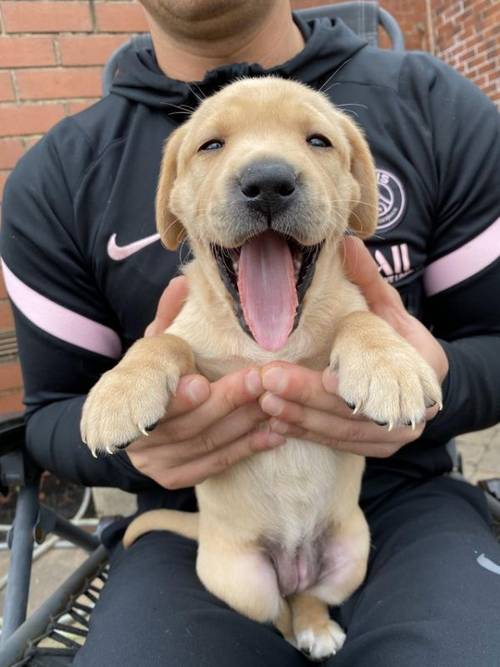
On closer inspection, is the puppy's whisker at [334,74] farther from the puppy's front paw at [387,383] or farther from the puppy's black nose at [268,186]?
the puppy's front paw at [387,383]

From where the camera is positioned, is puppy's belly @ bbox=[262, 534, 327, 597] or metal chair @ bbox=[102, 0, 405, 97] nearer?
puppy's belly @ bbox=[262, 534, 327, 597]

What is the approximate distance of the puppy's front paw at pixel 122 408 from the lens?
53.4 inches

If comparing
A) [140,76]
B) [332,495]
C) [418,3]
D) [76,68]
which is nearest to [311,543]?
[332,495]

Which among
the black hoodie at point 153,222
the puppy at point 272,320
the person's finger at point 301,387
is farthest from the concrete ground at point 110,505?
the person's finger at point 301,387

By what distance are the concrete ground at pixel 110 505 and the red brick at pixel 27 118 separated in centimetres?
235

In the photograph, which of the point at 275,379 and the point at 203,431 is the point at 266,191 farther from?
the point at 203,431

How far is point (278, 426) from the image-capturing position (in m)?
1.60

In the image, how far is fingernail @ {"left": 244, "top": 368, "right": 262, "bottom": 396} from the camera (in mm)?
1494

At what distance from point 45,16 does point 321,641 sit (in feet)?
12.0

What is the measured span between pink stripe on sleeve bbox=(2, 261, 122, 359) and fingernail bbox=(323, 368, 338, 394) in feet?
3.27

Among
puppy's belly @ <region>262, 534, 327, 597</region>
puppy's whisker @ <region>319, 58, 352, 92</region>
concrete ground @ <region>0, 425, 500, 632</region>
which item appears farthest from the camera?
concrete ground @ <region>0, 425, 500, 632</region>

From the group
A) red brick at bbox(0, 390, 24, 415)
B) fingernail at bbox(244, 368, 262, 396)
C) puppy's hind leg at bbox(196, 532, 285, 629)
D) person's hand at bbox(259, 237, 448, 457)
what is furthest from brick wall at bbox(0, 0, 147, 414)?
fingernail at bbox(244, 368, 262, 396)

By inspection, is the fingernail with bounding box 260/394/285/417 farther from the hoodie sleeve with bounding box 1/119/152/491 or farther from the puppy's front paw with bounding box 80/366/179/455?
the hoodie sleeve with bounding box 1/119/152/491

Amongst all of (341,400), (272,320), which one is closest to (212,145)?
(272,320)
